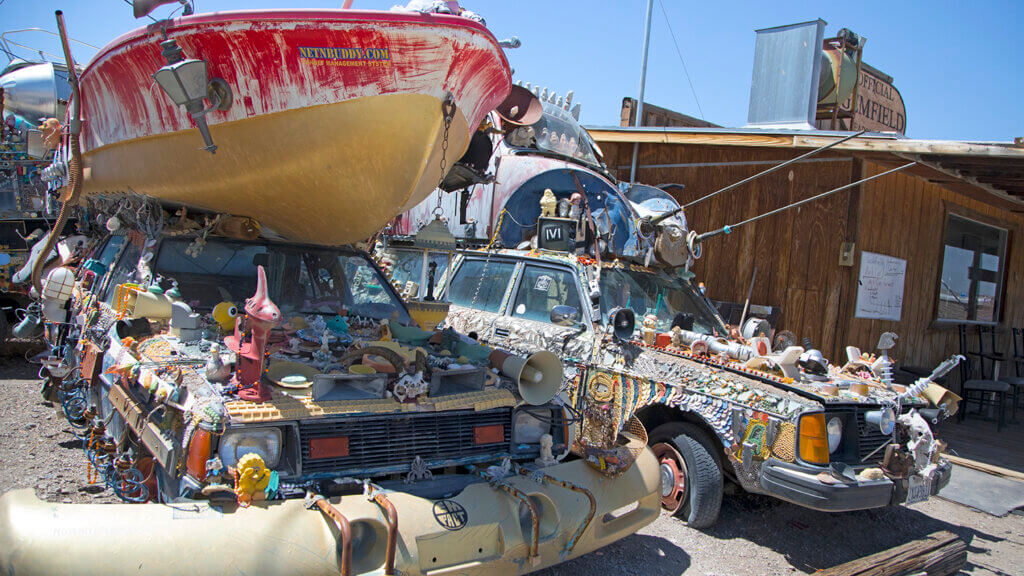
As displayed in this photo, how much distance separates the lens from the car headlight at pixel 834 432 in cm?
403

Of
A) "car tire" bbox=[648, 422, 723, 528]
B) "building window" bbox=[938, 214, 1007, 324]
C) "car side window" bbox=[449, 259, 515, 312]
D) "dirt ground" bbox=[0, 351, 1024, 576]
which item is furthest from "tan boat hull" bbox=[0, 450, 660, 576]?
"building window" bbox=[938, 214, 1007, 324]

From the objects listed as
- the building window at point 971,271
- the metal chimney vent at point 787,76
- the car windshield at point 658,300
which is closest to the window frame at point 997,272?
the building window at point 971,271

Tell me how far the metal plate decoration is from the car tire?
2164 millimetres

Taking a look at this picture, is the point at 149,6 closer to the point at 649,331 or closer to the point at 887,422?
the point at 649,331

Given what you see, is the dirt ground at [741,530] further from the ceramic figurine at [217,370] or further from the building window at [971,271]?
the building window at [971,271]

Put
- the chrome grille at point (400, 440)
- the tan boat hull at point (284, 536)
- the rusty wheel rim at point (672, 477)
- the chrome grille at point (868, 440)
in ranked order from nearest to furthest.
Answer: the tan boat hull at point (284, 536) → the chrome grille at point (400, 440) → the chrome grille at point (868, 440) → the rusty wheel rim at point (672, 477)

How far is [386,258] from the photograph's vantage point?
291 inches

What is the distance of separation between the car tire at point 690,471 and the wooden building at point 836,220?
416cm

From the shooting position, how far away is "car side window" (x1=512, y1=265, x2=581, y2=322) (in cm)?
536

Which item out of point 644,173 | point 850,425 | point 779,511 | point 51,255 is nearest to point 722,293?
point 644,173

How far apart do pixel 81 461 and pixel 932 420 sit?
623 cm

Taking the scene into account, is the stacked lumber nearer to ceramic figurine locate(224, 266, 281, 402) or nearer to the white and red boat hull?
ceramic figurine locate(224, 266, 281, 402)

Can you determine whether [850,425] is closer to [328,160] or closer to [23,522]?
[328,160]

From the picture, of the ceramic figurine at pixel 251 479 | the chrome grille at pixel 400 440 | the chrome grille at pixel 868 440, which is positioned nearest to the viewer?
the ceramic figurine at pixel 251 479
